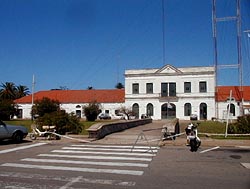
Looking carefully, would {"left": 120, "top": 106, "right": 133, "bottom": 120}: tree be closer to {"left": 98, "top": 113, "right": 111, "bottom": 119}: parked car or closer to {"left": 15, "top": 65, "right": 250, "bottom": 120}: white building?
{"left": 15, "top": 65, "right": 250, "bottom": 120}: white building

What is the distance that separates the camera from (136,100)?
7912 cm

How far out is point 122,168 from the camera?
10.8 m

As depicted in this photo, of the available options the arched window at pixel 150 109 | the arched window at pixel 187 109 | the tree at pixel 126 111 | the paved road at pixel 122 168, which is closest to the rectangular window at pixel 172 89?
the arched window at pixel 187 109

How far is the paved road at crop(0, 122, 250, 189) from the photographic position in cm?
859

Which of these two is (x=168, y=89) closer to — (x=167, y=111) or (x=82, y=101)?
(x=167, y=111)

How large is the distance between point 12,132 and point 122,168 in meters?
9.68

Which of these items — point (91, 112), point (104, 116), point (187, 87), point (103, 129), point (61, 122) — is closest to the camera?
point (103, 129)

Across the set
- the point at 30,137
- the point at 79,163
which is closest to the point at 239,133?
the point at 30,137

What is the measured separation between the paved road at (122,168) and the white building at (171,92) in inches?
2400

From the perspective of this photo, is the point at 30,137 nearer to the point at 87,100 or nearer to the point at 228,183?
the point at 228,183

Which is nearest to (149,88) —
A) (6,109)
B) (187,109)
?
(187,109)

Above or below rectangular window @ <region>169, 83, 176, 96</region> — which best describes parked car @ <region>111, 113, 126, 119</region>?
below

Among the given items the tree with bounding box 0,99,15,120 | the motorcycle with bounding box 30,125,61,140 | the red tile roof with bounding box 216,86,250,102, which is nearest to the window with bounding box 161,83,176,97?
the red tile roof with bounding box 216,86,250,102

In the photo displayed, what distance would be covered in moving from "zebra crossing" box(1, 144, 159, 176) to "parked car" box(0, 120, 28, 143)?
4215mm
